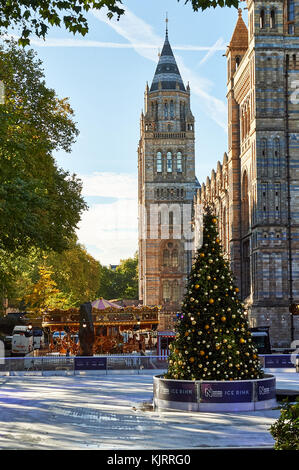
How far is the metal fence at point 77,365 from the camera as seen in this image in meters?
30.0

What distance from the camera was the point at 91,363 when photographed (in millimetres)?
30297

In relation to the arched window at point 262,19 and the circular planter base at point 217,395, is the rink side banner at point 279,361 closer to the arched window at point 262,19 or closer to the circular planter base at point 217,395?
the circular planter base at point 217,395

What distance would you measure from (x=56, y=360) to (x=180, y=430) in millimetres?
17435

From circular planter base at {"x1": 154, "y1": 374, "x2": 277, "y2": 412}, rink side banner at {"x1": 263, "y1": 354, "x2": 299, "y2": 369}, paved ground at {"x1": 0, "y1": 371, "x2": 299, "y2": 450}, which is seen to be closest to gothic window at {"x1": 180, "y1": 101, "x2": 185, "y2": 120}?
rink side banner at {"x1": 263, "y1": 354, "x2": 299, "y2": 369}

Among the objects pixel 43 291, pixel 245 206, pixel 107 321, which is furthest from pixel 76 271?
pixel 107 321

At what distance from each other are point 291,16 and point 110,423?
4375 centimetres

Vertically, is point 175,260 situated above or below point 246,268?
above

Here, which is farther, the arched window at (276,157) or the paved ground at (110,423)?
the arched window at (276,157)

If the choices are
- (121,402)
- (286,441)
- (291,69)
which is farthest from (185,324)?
(291,69)

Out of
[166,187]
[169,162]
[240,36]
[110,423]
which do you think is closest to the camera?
[110,423]

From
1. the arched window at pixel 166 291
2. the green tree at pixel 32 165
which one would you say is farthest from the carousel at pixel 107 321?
the arched window at pixel 166 291

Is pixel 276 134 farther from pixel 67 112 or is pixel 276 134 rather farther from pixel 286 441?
pixel 286 441

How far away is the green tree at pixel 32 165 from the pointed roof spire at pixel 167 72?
230 ft

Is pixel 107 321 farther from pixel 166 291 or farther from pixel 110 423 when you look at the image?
pixel 166 291
